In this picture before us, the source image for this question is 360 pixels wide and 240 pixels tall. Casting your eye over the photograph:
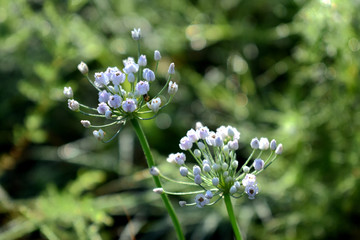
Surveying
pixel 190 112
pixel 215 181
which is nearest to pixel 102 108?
pixel 215 181

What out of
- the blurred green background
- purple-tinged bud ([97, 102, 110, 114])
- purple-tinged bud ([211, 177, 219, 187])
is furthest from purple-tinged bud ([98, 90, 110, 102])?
the blurred green background

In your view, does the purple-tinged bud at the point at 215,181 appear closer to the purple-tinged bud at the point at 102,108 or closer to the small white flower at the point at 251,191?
the small white flower at the point at 251,191

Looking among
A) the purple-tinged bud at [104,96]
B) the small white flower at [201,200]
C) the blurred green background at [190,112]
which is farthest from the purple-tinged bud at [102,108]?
the blurred green background at [190,112]

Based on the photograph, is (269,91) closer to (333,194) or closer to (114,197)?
(333,194)

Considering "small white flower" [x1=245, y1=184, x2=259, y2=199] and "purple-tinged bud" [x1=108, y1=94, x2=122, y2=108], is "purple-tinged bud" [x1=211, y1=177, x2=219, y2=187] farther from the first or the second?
"purple-tinged bud" [x1=108, y1=94, x2=122, y2=108]

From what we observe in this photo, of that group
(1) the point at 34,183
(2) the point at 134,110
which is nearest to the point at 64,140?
(1) the point at 34,183

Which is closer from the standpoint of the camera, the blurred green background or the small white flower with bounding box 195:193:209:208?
the small white flower with bounding box 195:193:209:208

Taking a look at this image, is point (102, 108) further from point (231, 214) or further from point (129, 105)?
point (231, 214)
